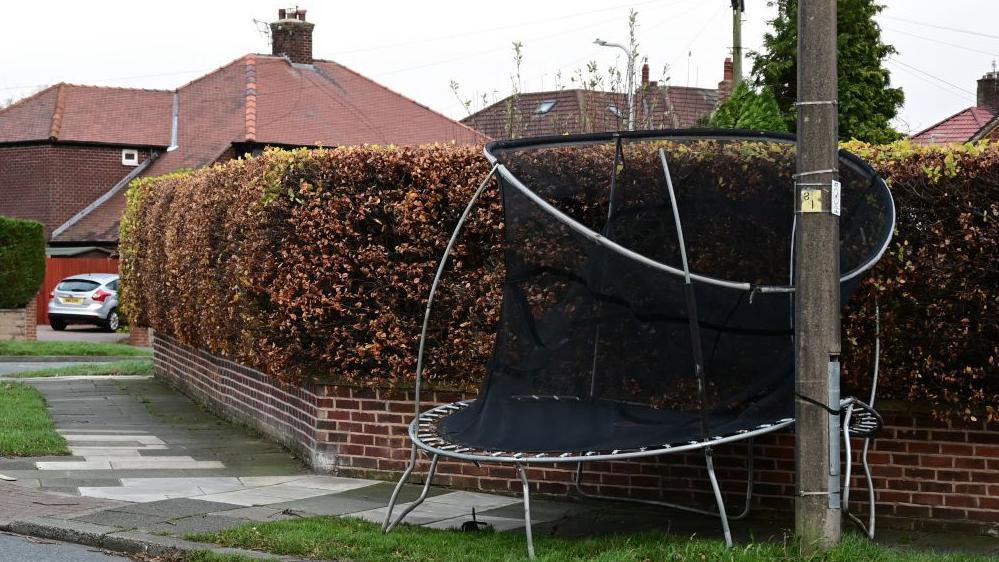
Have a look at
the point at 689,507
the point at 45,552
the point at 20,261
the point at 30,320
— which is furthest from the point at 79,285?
the point at 689,507

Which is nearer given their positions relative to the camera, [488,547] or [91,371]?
[488,547]

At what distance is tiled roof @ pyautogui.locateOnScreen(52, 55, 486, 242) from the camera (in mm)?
39281

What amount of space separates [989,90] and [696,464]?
35.7m

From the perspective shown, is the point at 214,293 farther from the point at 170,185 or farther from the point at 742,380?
the point at 742,380

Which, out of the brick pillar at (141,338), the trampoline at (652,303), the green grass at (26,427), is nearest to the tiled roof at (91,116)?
the brick pillar at (141,338)

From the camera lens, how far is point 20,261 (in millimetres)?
28594

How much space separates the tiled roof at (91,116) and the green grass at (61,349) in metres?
14.4

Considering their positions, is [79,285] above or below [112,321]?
above

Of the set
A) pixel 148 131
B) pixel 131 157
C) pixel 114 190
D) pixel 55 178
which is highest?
pixel 148 131

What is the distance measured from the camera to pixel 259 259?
1030 cm

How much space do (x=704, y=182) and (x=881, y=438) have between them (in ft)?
6.96

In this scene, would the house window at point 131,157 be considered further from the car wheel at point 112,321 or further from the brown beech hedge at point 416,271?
the brown beech hedge at point 416,271

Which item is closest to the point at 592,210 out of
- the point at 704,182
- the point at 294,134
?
the point at 704,182

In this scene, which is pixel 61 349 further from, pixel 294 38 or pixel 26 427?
pixel 294 38
